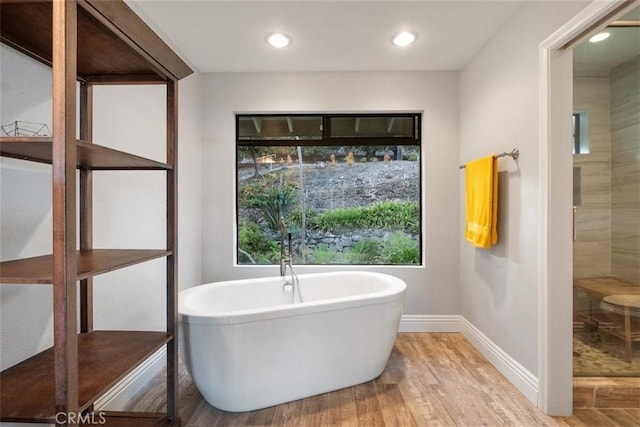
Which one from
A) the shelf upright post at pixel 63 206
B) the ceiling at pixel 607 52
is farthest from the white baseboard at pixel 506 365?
the shelf upright post at pixel 63 206

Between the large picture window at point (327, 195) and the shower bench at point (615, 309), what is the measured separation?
1.35 m

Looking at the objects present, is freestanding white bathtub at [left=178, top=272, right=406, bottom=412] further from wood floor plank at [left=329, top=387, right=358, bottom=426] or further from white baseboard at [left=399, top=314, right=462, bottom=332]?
white baseboard at [left=399, top=314, right=462, bottom=332]

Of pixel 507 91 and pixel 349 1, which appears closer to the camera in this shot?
pixel 349 1

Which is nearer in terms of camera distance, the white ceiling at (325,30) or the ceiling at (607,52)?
the white ceiling at (325,30)

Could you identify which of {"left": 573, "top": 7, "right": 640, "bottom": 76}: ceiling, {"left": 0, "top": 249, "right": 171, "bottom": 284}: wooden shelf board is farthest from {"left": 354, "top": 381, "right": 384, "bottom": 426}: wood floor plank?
{"left": 573, "top": 7, "right": 640, "bottom": 76}: ceiling

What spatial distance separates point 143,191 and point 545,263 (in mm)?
2521

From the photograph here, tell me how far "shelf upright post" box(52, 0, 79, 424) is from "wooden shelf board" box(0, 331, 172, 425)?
0.58 feet

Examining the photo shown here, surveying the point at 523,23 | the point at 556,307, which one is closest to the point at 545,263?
the point at 556,307

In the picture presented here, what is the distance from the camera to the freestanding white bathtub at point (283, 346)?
1.72 meters

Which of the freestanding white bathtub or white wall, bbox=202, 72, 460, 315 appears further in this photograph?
white wall, bbox=202, 72, 460, 315

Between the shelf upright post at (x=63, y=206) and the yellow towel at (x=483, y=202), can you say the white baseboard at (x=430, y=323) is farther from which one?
the shelf upright post at (x=63, y=206)

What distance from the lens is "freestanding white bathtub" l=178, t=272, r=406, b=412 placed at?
5.65 ft

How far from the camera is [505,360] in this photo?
221 cm

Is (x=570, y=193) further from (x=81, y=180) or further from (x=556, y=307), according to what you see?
(x=81, y=180)
